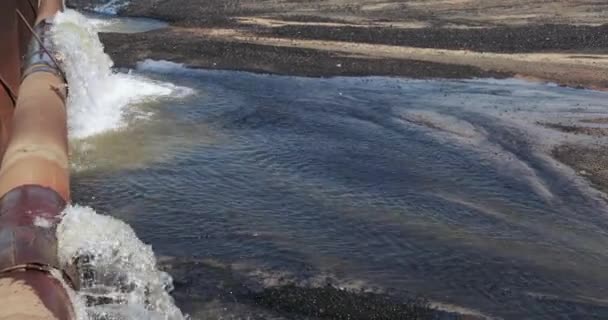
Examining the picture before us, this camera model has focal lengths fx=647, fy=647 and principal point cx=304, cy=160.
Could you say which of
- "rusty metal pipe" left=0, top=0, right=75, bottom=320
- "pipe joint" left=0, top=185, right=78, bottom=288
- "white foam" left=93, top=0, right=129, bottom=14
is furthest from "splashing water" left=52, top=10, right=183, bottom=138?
"white foam" left=93, top=0, right=129, bottom=14

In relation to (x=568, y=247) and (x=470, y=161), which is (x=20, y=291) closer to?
(x=568, y=247)

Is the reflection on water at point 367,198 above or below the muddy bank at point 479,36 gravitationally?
below

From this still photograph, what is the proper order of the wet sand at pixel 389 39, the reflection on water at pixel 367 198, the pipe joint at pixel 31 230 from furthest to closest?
the wet sand at pixel 389 39 < the reflection on water at pixel 367 198 < the pipe joint at pixel 31 230

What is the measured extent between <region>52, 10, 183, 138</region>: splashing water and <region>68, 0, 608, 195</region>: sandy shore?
337 cm

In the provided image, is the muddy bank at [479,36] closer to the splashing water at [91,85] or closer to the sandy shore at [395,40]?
the sandy shore at [395,40]

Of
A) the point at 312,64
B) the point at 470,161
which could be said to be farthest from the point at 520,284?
the point at 312,64

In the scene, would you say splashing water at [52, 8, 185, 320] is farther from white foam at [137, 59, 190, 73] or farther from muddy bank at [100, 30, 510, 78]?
muddy bank at [100, 30, 510, 78]

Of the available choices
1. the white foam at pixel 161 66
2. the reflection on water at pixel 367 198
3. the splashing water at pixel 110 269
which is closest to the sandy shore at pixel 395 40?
the white foam at pixel 161 66

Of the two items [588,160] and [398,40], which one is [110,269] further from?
[398,40]

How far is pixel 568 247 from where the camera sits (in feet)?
38.4

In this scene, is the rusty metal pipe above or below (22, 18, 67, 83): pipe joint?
below

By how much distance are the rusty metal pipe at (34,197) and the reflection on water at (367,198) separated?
204 centimetres

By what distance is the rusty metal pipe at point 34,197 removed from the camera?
6512mm

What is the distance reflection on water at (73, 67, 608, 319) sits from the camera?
1036cm
